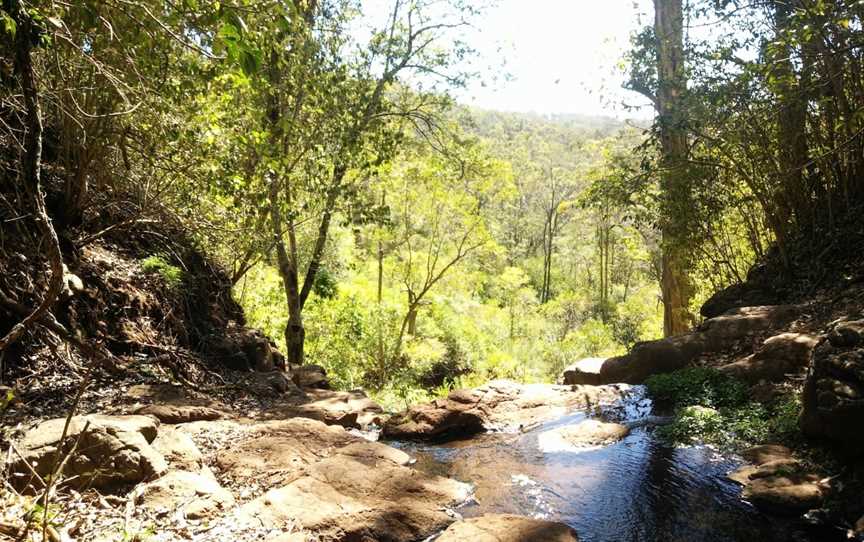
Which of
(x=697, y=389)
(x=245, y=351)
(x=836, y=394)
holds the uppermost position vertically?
(x=836, y=394)

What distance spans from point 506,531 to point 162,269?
6.21m

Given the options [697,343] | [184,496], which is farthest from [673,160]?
[184,496]

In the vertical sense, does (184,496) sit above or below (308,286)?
below

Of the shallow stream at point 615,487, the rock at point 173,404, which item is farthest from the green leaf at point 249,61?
the rock at point 173,404

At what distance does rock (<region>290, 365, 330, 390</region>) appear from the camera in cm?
990

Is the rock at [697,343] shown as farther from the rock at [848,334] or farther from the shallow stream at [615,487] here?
the rock at [848,334]

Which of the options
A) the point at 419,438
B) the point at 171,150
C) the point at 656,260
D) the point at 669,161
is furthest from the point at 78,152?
the point at 656,260

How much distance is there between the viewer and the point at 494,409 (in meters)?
8.89

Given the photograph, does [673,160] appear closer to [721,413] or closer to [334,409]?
[721,413]

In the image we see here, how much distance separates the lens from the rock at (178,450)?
4.59 meters

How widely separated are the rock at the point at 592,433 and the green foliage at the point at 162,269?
595cm

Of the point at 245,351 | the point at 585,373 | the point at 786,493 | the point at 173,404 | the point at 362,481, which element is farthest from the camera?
the point at 585,373

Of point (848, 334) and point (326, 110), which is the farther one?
point (326, 110)

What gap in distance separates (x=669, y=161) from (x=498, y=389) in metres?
5.37
